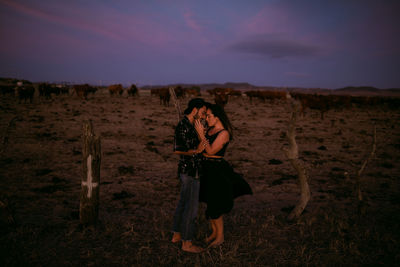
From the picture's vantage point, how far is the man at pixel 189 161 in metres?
3.28

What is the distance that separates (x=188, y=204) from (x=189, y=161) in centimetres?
65

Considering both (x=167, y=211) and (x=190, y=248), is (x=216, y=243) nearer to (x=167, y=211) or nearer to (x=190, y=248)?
(x=190, y=248)

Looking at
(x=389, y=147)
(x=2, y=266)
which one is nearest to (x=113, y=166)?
(x=2, y=266)

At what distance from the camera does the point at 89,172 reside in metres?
4.18

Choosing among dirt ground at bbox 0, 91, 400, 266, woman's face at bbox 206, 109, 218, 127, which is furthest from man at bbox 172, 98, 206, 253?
dirt ground at bbox 0, 91, 400, 266

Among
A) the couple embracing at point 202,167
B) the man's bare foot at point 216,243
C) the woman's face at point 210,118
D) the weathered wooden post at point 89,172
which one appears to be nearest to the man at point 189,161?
the couple embracing at point 202,167

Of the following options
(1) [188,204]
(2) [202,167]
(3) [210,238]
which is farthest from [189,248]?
(2) [202,167]

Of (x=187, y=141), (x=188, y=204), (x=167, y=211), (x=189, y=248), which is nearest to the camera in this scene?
(x=187, y=141)

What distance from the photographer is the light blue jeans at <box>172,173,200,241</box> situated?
3484 mm

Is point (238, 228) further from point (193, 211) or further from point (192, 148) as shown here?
point (192, 148)

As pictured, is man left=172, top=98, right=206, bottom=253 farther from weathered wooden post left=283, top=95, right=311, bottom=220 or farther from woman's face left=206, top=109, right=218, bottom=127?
weathered wooden post left=283, top=95, right=311, bottom=220

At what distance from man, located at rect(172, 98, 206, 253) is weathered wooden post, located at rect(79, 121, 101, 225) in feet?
5.31

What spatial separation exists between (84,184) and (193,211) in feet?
6.60

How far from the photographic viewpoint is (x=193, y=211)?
354 centimetres
